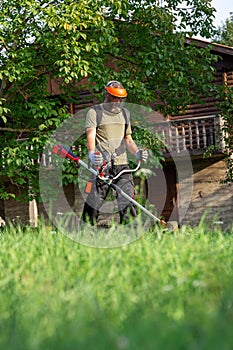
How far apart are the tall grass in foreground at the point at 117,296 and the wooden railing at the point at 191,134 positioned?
1405 centimetres

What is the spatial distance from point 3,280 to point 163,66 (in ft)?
32.4

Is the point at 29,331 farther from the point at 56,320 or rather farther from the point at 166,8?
the point at 166,8

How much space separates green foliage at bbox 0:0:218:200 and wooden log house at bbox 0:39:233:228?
15.6 ft

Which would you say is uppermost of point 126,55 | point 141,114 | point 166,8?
point 166,8

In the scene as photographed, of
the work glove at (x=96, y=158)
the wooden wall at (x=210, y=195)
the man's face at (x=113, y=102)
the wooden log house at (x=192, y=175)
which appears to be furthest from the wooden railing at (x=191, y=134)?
the work glove at (x=96, y=158)

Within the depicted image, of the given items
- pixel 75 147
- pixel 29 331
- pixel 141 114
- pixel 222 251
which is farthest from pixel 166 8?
pixel 29 331

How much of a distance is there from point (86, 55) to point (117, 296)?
392 inches

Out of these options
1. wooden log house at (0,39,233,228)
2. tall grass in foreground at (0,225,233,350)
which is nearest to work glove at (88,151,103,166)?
tall grass in foreground at (0,225,233,350)

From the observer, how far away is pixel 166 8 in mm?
14586

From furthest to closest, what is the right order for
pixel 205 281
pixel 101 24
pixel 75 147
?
pixel 75 147 < pixel 101 24 < pixel 205 281

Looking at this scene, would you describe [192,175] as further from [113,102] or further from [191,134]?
[113,102]

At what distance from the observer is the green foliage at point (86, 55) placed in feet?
39.2

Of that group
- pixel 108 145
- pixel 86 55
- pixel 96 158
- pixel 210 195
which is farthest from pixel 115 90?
pixel 210 195

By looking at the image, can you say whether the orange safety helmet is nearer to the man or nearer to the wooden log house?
the man
